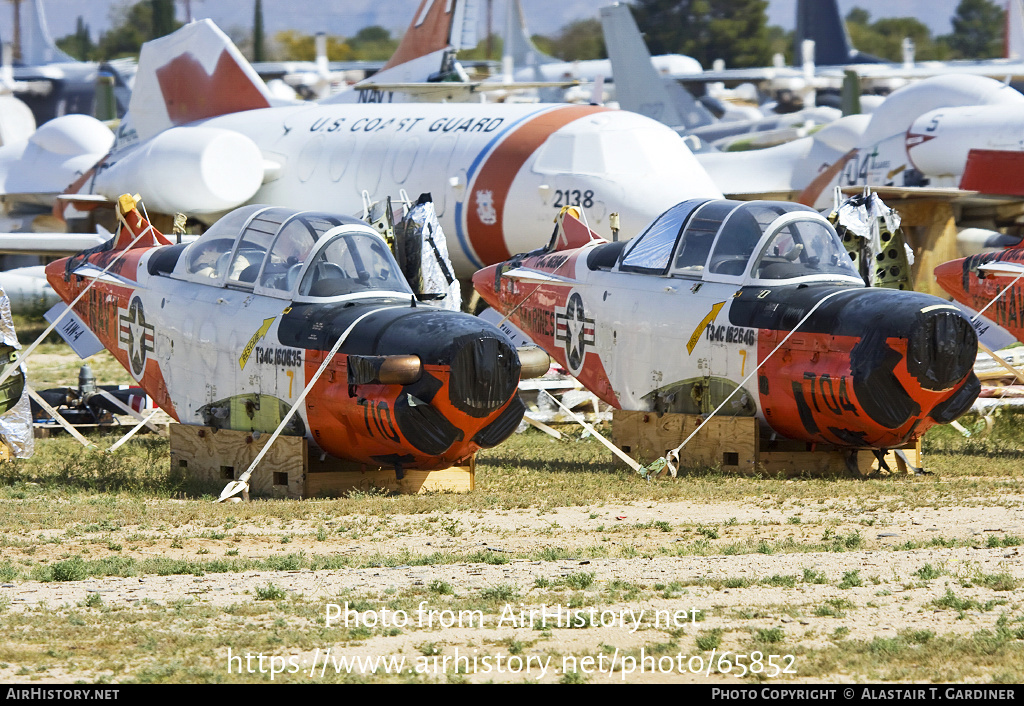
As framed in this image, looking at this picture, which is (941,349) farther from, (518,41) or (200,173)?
(518,41)

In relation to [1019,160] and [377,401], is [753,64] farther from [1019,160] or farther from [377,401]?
[377,401]

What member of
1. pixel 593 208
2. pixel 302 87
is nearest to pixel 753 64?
pixel 302 87

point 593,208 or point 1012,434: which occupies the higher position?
point 593,208

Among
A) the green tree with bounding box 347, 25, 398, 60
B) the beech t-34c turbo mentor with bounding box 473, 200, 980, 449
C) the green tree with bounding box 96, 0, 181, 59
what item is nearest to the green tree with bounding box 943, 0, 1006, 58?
the green tree with bounding box 347, 25, 398, 60

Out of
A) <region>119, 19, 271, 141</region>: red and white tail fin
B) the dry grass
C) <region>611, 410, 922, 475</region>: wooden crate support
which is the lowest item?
<region>611, 410, 922, 475</region>: wooden crate support

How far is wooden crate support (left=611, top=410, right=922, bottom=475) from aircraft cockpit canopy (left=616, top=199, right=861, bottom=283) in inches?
55.2

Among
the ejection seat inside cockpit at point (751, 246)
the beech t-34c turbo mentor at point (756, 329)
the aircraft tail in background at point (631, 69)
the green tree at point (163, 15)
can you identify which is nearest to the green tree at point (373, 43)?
the green tree at point (163, 15)

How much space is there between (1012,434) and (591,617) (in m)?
10.8

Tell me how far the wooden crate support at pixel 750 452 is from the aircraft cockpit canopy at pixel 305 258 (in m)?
3.10

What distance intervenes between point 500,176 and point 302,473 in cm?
1072

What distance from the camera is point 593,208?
69.8 feet

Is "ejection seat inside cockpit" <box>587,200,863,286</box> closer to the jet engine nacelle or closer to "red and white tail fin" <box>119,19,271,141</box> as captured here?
the jet engine nacelle

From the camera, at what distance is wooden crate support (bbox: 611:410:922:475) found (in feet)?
44.9

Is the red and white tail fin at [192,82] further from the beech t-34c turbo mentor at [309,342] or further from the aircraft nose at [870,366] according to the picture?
the aircraft nose at [870,366]
